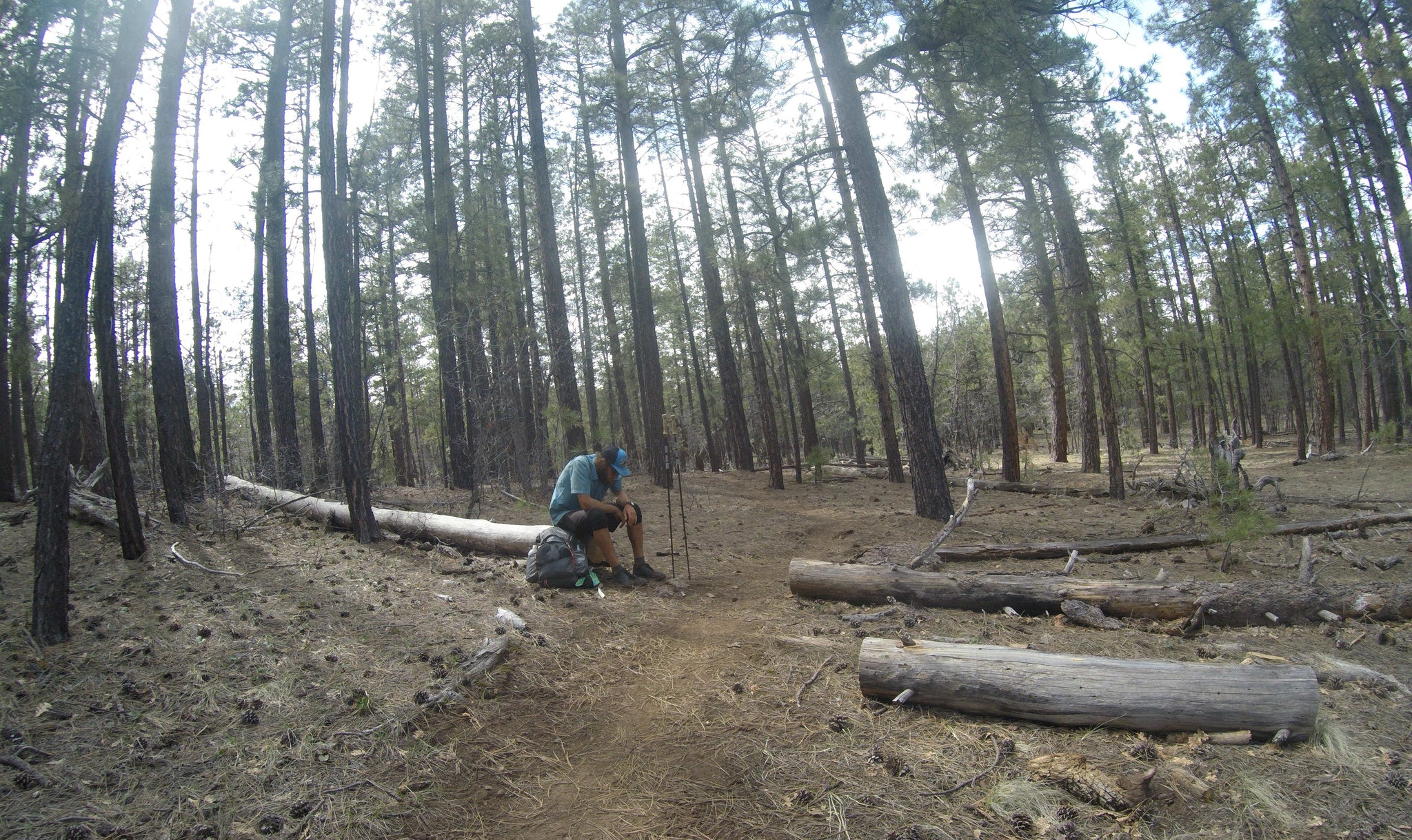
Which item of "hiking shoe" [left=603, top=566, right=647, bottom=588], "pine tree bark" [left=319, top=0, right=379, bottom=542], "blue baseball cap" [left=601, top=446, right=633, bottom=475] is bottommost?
"hiking shoe" [left=603, top=566, right=647, bottom=588]

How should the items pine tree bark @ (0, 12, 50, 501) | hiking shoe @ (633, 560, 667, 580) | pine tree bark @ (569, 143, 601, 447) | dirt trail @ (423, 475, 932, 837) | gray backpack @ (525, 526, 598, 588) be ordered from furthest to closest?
pine tree bark @ (569, 143, 601, 447) < pine tree bark @ (0, 12, 50, 501) < hiking shoe @ (633, 560, 667, 580) < gray backpack @ (525, 526, 598, 588) < dirt trail @ (423, 475, 932, 837)

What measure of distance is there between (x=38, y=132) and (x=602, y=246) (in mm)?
13509

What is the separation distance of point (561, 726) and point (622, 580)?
2589 millimetres

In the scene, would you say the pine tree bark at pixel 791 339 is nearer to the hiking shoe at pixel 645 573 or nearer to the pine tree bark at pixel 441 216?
the pine tree bark at pixel 441 216

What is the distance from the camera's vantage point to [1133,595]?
15.0 ft

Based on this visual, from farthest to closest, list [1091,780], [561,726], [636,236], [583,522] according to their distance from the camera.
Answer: [636,236] < [583,522] < [561,726] < [1091,780]

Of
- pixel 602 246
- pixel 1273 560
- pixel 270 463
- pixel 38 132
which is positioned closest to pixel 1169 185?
pixel 602 246

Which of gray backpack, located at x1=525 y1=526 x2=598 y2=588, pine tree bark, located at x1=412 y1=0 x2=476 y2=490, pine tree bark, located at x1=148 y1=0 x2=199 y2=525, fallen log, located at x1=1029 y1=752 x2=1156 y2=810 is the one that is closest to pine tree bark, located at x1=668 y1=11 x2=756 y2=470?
pine tree bark, located at x1=412 y1=0 x2=476 y2=490

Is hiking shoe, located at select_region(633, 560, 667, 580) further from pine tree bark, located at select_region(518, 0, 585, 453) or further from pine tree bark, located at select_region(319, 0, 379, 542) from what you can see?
pine tree bark, located at select_region(518, 0, 585, 453)

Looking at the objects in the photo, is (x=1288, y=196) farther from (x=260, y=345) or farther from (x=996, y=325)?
(x=260, y=345)

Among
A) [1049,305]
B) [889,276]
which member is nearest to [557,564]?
[889,276]

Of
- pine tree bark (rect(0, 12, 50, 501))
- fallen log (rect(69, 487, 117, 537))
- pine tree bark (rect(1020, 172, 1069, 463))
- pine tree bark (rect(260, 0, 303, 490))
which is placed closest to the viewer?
fallen log (rect(69, 487, 117, 537))

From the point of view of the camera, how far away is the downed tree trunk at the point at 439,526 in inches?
267

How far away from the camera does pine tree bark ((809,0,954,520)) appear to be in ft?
27.9
